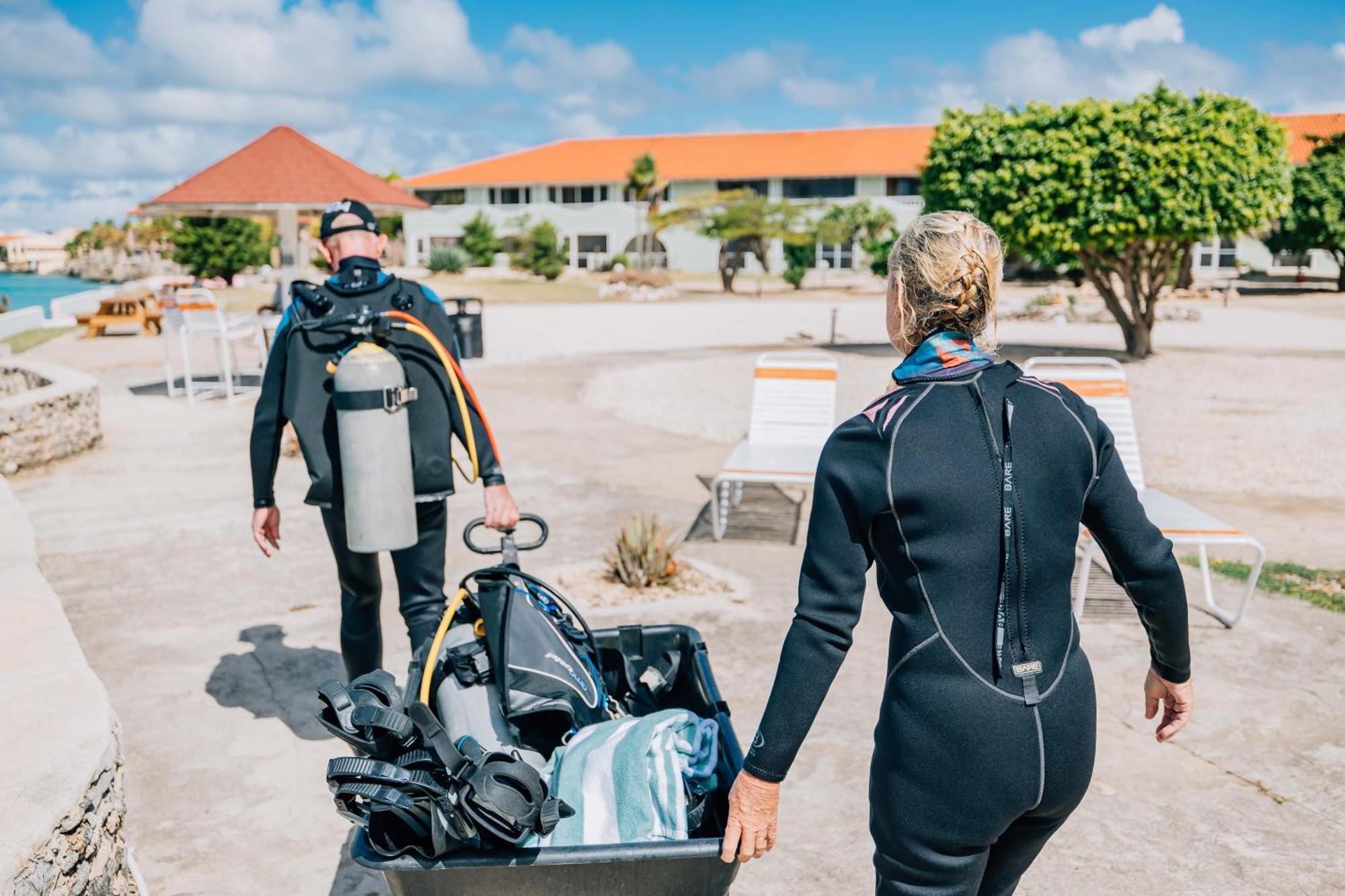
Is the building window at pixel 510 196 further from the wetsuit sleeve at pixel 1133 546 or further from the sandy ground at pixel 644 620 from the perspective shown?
the wetsuit sleeve at pixel 1133 546

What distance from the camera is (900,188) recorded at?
5762 centimetres

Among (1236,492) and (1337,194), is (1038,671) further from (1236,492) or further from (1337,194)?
(1337,194)

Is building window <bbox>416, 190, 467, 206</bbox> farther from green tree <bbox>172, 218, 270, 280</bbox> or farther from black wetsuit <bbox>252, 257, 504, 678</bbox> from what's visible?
black wetsuit <bbox>252, 257, 504, 678</bbox>

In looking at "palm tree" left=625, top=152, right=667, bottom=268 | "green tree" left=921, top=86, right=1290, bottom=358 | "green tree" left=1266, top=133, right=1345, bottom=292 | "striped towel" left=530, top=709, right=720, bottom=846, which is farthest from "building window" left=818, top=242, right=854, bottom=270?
"striped towel" left=530, top=709, right=720, bottom=846

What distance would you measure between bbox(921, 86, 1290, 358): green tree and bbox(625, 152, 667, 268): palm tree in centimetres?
3960

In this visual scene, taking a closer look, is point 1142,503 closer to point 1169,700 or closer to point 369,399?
point 1169,700

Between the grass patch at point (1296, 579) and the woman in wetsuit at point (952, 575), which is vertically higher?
the woman in wetsuit at point (952, 575)

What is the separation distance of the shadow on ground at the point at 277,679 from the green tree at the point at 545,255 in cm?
4396

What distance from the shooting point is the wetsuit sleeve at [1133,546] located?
76.5 inches

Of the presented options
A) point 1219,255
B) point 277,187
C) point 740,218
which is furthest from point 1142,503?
point 1219,255

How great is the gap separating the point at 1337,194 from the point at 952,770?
46680mm

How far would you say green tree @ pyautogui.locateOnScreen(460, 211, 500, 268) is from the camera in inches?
2197

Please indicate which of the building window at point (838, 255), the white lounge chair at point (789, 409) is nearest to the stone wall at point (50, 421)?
the white lounge chair at point (789, 409)

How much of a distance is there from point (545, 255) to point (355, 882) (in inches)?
1870
